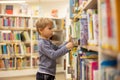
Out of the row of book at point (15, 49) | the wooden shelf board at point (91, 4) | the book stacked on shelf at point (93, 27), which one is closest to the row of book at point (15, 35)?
the row of book at point (15, 49)

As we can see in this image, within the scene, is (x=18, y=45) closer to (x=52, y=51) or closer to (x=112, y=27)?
(x=52, y=51)

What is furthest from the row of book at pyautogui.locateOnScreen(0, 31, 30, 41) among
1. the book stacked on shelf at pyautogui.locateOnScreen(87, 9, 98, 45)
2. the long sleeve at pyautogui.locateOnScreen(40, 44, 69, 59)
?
the book stacked on shelf at pyautogui.locateOnScreen(87, 9, 98, 45)

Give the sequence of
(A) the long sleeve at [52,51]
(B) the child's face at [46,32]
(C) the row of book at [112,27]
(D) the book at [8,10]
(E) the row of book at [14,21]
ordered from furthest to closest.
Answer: (D) the book at [8,10], (E) the row of book at [14,21], (B) the child's face at [46,32], (A) the long sleeve at [52,51], (C) the row of book at [112,27]

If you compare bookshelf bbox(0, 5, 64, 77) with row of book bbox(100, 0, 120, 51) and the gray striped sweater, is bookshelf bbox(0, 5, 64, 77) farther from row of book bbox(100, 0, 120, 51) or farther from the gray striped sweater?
row of book bbox(100, 0, 120, 51)

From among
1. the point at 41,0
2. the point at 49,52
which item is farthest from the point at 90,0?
the point at 41,0

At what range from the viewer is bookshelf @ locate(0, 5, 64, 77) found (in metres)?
4.84

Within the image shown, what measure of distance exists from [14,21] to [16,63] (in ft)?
3.51

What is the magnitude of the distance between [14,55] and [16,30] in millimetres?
647

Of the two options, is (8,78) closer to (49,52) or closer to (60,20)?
(60,20)

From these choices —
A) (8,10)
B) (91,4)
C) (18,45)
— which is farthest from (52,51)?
(8,10)

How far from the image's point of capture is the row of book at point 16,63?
4828 millimetres

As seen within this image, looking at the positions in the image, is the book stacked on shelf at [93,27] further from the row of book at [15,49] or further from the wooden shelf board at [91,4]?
the row of book at [15,49]

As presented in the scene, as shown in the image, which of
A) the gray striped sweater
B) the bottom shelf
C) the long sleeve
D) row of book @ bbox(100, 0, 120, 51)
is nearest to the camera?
row of book @ bbox(100, 0, 120, 51)

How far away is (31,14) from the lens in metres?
5.25
